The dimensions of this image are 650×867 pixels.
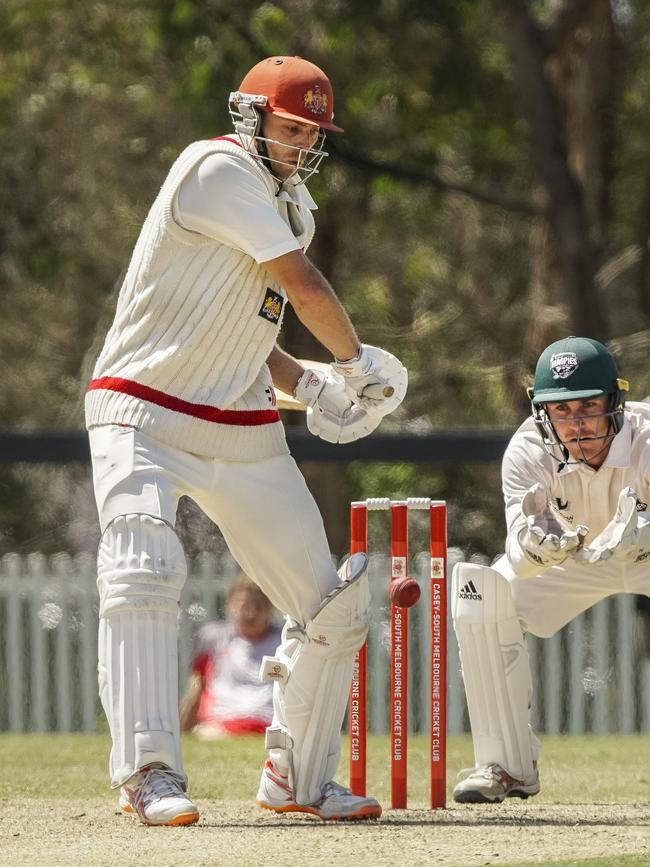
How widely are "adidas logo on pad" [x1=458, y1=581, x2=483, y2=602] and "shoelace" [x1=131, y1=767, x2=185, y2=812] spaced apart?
4.29 ft

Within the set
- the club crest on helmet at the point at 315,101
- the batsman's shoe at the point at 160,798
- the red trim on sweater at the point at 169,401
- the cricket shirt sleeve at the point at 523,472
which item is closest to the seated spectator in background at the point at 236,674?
the cricket shirt sleeve at the point at 523,472

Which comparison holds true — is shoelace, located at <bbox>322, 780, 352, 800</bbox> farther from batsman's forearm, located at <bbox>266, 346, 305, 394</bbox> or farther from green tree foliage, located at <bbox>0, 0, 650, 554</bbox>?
green tree foliage, located at <bbox>0, 0, 650, 554</bbox>

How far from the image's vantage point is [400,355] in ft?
59.3

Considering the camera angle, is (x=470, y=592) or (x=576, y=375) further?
(x=470, y=592)

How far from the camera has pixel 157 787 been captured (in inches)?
175

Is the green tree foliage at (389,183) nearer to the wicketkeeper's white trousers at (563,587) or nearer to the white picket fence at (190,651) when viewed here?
the white picket fence at (190,651)

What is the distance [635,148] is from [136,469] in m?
12.8

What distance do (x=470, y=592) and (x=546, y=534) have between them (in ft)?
1.43

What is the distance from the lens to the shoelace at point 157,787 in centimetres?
445

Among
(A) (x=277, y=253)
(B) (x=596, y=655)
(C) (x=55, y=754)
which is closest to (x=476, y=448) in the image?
(B) (x=596, y=655)

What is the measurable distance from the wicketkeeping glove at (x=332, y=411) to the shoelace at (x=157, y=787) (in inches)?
41.6

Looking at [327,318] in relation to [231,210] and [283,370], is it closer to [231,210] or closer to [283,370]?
[231,210]

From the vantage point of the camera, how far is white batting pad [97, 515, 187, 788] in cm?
446

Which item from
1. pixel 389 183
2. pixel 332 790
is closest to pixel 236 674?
pixel 332 790
